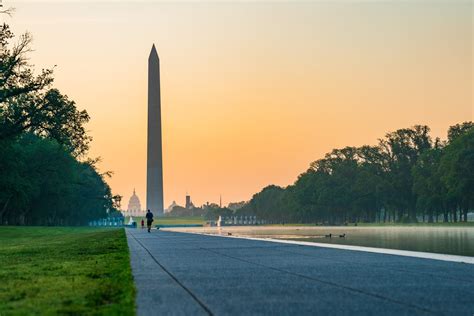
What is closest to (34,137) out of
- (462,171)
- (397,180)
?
(462,171)

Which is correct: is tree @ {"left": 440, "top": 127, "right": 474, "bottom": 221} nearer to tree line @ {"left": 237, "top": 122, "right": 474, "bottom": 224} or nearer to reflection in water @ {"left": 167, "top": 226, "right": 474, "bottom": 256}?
tree line @ {"left": 237, "top": 122, "right": 474, "bottom": 224}

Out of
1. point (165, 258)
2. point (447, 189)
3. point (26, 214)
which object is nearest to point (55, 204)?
point (26, 214)

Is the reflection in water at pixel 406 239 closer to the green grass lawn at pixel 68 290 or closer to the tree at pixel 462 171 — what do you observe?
the green grass lawn at pixel 68 290

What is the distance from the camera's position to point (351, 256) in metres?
19.9

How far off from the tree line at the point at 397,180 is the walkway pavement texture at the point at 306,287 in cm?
9538

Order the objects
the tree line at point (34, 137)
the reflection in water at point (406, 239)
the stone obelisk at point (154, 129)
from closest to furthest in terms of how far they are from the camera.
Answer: the reflection in water at point (406, 239)
the tree line at point (34, 137)
the stone obelisk at point (154, 129)

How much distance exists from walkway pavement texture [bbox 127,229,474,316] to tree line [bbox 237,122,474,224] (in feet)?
313

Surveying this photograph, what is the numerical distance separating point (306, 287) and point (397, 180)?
133 meters

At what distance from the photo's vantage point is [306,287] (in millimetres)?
12055

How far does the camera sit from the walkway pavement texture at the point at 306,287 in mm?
9594

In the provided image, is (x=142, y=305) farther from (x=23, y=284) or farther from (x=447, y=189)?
(x=447, y=189)

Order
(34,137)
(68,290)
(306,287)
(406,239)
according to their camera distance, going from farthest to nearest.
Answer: (34,137)
(406,239)
(306,287)
(68,290)

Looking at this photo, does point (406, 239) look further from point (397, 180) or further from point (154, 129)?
point (154, 129)

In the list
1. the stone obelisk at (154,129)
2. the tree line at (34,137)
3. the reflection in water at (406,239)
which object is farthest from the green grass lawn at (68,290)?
the stone obelisk at (154,129)
